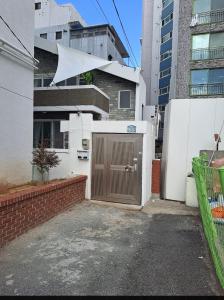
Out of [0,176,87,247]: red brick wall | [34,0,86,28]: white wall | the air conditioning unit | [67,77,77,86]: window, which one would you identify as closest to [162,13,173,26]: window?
[34,0,86,28]: white wall

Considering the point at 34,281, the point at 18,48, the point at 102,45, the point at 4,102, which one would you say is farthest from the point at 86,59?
the point at 34,281

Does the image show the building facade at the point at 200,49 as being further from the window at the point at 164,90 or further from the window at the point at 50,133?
the window at the point at 50,133

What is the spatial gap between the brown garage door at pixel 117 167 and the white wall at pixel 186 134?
1641 millimetres

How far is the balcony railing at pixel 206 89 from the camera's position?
22328mm

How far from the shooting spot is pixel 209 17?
22391 mm

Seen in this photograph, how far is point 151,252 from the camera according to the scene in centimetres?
477

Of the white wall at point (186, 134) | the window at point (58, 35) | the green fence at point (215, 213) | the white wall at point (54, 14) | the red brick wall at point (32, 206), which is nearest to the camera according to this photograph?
the green fence at point (215, 213)

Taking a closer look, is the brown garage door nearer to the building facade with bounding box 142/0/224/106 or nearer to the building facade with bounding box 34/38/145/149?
the building facade with bounding box 34/38/145/149

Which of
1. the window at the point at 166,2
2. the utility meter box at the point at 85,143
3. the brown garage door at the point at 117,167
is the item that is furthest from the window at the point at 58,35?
the brown garage door at the point at 117,167

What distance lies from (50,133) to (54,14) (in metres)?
23.2

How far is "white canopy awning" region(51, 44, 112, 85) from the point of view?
14.6 m
